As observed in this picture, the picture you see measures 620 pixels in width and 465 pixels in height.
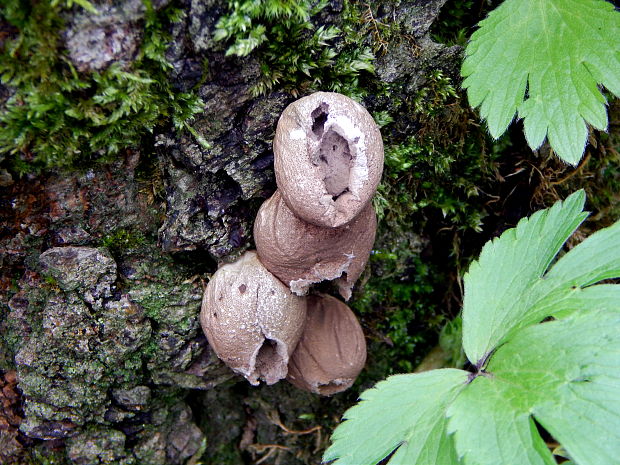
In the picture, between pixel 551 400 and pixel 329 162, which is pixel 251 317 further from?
pixel 551 400

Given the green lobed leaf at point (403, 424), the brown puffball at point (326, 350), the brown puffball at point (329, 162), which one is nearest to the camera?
the brown puffball at point (329, 162)

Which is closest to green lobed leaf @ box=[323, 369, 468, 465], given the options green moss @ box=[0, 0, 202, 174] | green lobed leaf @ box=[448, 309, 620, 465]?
green lobed leaf @ box=[448, 309, 620, 465]

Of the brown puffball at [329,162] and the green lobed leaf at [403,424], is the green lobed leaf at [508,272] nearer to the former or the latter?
the green lobed leaf at [403,424]

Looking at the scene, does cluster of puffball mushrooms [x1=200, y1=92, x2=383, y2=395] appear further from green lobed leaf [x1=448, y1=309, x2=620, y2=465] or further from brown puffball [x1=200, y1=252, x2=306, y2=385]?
green lobed leaf [x1=448, y1=309, x2=620, y2=465]

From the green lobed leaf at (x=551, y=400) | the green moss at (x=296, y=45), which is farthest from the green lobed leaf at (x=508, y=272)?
the green moss at (x=296, y=45)

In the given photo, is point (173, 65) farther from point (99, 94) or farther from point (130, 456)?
point (130, 456)

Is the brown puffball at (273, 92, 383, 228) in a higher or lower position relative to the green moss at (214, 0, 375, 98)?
lower

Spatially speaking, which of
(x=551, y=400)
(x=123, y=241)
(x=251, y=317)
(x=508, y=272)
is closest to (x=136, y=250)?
(x=123, y=241)
